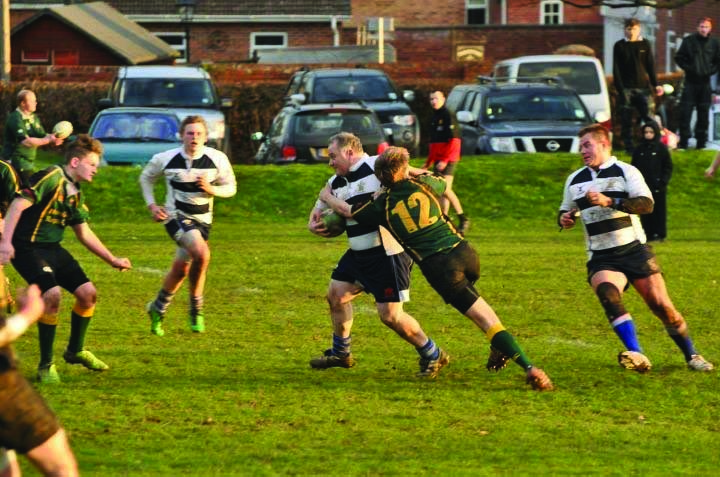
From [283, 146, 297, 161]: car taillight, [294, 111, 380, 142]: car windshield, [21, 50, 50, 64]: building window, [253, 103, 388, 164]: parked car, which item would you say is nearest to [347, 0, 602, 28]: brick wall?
[21, 50, 50, 64]: building window

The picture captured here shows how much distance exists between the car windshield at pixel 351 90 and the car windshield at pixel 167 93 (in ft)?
6.56

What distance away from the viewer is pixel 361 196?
11141mm

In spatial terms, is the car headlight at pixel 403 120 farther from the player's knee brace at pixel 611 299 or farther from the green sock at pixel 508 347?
the green sock at pixel 508 347

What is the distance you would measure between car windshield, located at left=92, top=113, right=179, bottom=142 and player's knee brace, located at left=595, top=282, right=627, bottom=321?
17.6 m

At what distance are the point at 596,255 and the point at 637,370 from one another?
833 mm

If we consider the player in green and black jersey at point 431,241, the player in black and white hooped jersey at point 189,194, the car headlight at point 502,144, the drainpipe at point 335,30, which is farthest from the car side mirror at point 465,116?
the drainpipe at point 335,30

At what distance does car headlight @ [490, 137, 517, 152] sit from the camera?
1095 inches

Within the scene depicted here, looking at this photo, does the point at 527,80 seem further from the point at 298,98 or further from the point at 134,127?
the point at 134,127

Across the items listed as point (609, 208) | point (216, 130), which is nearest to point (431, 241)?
point (609, 208)

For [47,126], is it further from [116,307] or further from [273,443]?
[273,443]

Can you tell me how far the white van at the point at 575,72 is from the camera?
32469 millimetres

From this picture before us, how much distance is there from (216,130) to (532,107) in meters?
5.48

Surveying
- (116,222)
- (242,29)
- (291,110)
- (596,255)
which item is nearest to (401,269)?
(596,255)

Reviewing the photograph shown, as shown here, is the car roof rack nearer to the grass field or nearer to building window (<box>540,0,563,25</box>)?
the grass field
